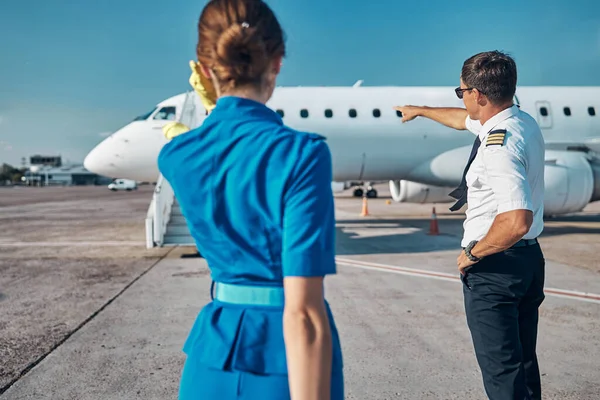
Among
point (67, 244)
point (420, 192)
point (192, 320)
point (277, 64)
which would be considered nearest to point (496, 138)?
point (277, 64)

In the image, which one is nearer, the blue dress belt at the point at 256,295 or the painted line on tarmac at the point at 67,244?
the blue dress belt at the point at 256,295

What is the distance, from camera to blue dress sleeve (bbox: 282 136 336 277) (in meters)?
1.02

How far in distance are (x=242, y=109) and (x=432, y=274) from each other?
628 centimetres

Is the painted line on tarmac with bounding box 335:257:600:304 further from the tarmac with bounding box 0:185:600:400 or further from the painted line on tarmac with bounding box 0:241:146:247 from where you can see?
the painted line on tarmac with bounding box 0:241:146:247

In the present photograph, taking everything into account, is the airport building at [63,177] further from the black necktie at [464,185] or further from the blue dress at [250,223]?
the blue dress at [250,223]

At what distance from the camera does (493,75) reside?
82.0 inches

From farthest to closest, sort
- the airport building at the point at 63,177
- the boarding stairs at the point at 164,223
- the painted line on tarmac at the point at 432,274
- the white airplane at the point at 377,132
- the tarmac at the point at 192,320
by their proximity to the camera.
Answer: the airport building at the point at 63,177
the white airplane at the point at 377,132
the boarding stairs at the point at 164,223
the painted line on tarmac at the point at 432,274
the tarmac at the point at 192,320

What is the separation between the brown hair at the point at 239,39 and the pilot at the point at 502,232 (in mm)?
1270

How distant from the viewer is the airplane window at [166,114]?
11.8 meters

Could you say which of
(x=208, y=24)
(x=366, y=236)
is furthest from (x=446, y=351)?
(x=366, y=236)

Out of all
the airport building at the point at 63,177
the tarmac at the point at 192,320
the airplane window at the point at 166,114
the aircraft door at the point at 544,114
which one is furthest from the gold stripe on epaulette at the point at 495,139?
the airport building at the point at 63,177

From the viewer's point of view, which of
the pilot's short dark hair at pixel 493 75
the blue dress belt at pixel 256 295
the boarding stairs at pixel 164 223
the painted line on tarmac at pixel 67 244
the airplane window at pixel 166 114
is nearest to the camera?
the blue dress belt at pixel 256 295

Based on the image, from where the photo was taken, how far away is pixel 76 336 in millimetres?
4211

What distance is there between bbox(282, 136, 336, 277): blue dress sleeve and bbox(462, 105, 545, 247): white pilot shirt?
4.00ft
